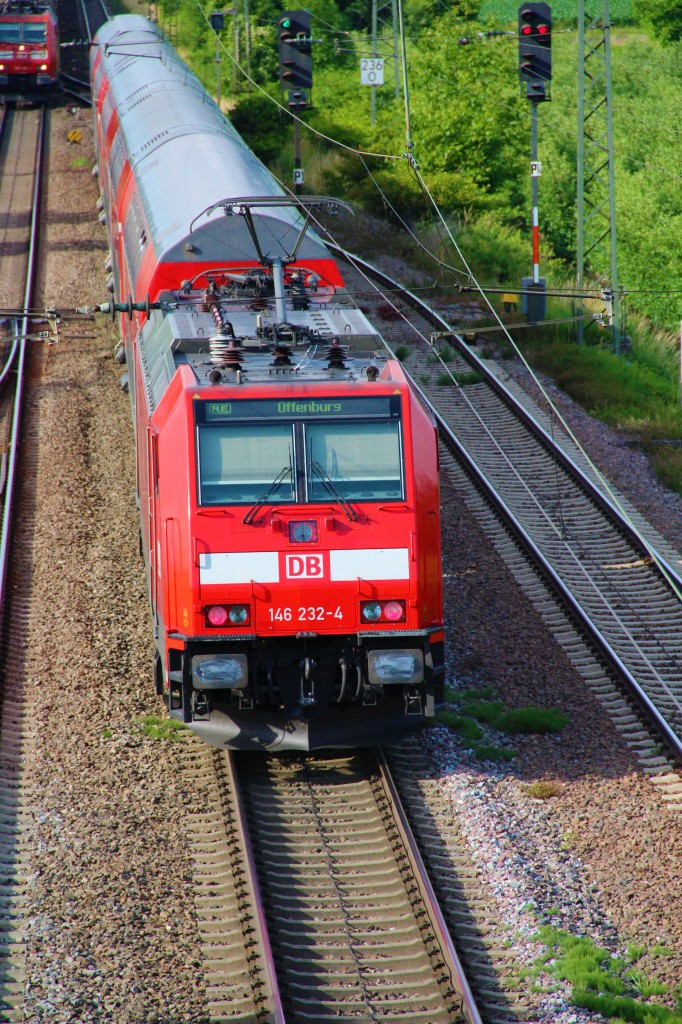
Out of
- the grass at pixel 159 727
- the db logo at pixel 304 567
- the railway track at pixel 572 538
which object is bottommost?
the grass at pixel 159 727

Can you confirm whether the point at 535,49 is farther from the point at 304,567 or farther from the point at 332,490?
the point at 304,567

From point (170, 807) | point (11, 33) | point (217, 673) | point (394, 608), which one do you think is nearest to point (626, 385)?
point (394, 608)

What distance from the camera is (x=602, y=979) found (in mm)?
8156

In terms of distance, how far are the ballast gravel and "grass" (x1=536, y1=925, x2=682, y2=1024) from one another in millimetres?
94

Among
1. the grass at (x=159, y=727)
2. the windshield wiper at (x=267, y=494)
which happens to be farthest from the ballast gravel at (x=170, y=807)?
the windshield wiper at (x=267, y=494)

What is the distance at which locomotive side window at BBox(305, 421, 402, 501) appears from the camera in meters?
10.3

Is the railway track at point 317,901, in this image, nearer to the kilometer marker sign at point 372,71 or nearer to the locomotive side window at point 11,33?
the kilometer marker sign at point 372,71

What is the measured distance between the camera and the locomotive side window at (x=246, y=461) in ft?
33.6

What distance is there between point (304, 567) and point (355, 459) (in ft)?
3.26

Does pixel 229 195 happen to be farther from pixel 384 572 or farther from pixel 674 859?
pixel 674 859

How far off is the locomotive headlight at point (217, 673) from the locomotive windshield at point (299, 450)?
49.7 inches

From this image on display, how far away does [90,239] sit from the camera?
2964cm

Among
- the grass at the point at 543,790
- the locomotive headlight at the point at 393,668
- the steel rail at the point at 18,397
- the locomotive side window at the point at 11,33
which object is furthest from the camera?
the locomotive side window at the point at 11,33

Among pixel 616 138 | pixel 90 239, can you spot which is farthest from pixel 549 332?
pixel 616 138
